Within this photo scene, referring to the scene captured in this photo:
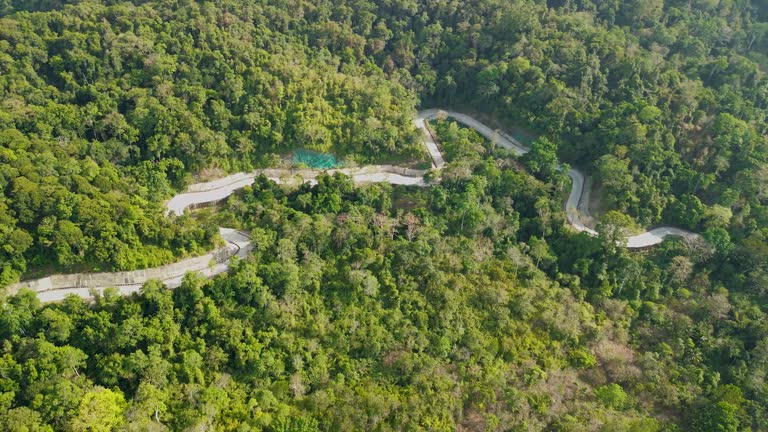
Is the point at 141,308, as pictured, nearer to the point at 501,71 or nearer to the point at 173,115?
the point at 173,115

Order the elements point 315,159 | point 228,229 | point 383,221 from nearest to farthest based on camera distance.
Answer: point 228,229, point 383,221, point 315,159

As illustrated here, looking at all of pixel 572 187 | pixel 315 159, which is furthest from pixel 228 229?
pixel 572 187

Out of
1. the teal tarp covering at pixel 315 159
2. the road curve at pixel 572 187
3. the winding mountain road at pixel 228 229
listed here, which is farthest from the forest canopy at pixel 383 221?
the teal tarp covering at pixel 315 159

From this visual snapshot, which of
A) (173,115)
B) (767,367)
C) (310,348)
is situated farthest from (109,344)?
(767,367)

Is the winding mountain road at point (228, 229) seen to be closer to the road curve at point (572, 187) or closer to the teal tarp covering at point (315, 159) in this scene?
the road curve at point (572, 187)

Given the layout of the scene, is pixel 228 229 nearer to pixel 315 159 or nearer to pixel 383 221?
pixel 383 221

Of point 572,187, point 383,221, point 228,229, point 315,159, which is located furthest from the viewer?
point 572,187

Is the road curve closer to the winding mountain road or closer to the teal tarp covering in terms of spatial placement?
the winding mountain road
